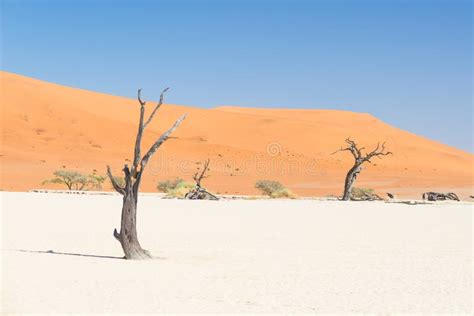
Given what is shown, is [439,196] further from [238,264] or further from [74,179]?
[238,264]

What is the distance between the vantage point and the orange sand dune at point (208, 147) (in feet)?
162

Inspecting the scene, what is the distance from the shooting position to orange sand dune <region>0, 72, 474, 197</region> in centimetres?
4928

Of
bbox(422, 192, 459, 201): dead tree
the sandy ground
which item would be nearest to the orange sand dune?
bbox(422, 192, 459, 201): dead tree

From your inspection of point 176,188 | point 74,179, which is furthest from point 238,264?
point 74,179

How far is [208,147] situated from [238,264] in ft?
177

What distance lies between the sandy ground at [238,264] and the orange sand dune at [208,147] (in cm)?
2150

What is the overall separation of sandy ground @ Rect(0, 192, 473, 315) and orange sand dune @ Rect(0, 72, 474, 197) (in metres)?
21.5

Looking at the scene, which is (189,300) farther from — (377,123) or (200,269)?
(377,123)

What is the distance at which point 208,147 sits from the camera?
216 feet

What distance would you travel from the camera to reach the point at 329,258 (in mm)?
12602

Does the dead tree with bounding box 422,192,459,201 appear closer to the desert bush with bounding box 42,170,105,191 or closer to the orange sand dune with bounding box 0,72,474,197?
the orange sand dune with bounding box 0,72,474,197

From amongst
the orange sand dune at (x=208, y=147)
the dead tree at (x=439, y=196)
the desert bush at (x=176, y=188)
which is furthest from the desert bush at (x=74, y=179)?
the dead tree at (x=439, y=196)

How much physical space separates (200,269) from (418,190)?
120 feet

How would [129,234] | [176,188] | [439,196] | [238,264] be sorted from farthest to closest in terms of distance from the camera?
[176,188] → [439,196] → [129,234] → [238,264]
